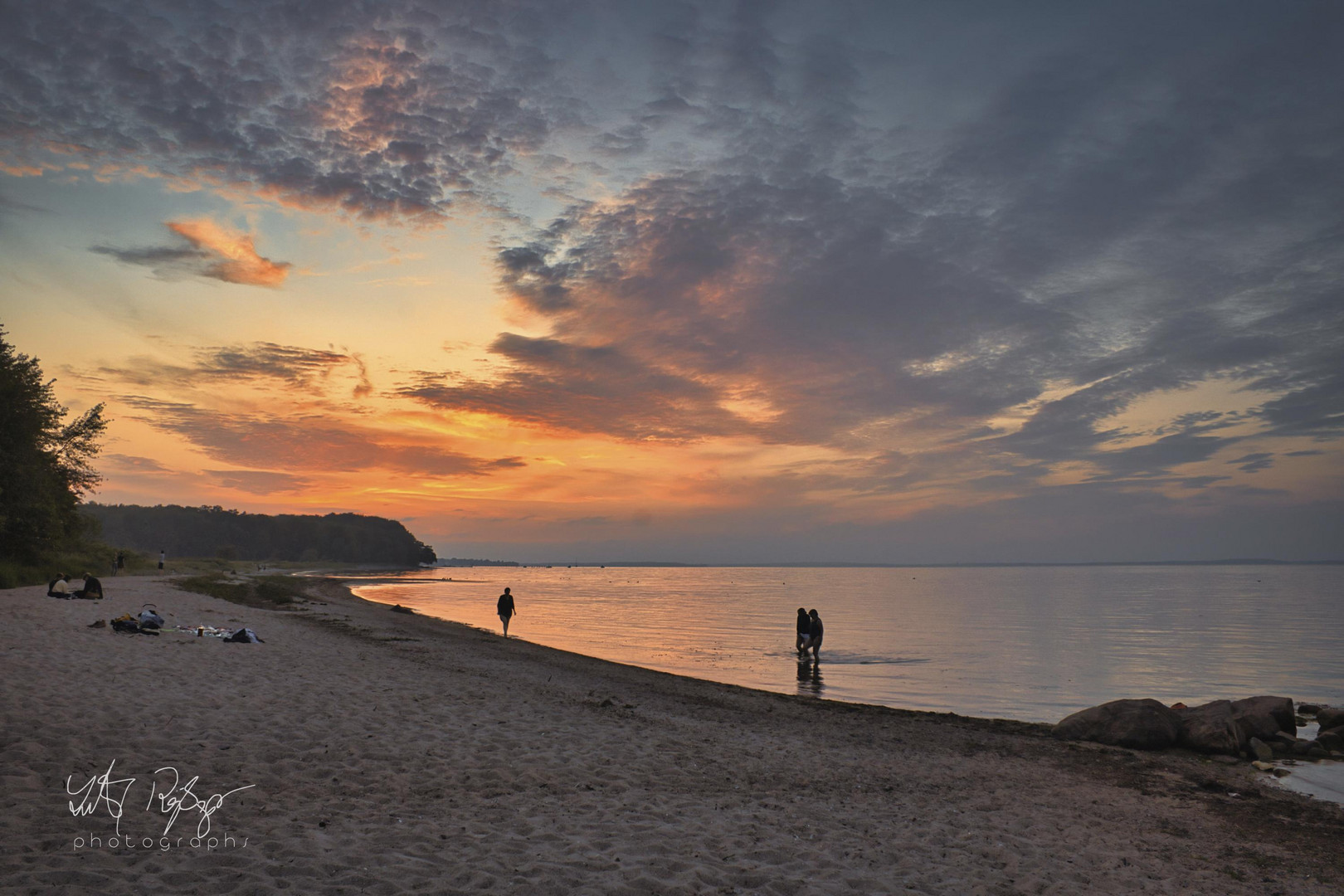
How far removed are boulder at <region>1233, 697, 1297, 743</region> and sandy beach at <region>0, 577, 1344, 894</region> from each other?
2.74 metres

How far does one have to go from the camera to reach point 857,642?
40.2 m

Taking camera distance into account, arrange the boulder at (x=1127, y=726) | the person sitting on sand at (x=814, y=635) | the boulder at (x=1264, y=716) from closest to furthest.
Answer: the boulder at (x=1127, y=726) < the boulder at (x=1264, y=716) < the person sitting on sand at (x=814, y=635)

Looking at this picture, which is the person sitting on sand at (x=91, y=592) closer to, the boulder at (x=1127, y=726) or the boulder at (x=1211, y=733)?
the boulder at (x=1127, y=726)

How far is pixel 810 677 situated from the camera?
2748 centimetres

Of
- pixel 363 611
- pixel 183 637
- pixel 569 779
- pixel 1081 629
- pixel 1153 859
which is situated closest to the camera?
pixel 1153 859

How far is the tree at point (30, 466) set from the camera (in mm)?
34062

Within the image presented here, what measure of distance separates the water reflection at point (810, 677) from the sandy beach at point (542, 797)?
23.2 feet

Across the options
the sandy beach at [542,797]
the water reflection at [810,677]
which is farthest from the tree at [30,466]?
the water reflection at [810,677]

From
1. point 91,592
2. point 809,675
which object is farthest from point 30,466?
point 809,675

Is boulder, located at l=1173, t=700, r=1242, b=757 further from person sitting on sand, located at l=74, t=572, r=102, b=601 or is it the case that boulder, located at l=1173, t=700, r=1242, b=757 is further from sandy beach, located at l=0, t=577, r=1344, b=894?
person sitting on sand, located at l=74, t=572, r=102, b=601

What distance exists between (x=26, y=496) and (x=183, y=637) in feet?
80.2

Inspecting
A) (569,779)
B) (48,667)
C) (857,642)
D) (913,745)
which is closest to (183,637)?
(48,667)

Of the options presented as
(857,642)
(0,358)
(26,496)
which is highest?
(0,358)

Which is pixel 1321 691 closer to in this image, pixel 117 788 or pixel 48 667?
pixel 117 788
